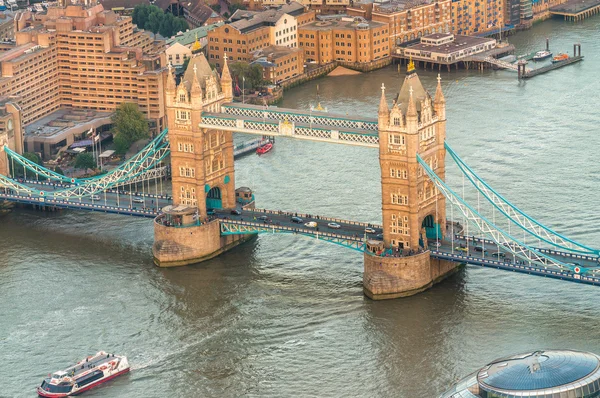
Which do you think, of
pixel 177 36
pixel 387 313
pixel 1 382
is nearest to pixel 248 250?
pixel 387 313

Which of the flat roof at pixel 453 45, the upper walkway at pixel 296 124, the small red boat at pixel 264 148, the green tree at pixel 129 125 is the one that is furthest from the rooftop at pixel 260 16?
the upper walkway at pixel 296 124

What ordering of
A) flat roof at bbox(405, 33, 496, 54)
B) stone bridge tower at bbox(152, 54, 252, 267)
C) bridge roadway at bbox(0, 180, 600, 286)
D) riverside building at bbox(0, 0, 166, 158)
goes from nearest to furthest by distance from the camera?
bridge roadway at bbox(0, 180, 600, 286)
stone bridge tower at bbox(152, 54, 252, 267)
riverside building at bbox(0, 0, 166, 158)
flat roof at bbox(405, 33, 496, 54)

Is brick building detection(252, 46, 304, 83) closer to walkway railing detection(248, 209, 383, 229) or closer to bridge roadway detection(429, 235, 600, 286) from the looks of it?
walkway railing detection(248, 209, 383, 229)

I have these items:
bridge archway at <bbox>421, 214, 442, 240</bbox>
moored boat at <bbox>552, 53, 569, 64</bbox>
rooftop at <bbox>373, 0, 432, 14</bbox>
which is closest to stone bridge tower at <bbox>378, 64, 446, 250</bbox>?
bridge archway at <bbox>421, 214, 442, 240</bbox>

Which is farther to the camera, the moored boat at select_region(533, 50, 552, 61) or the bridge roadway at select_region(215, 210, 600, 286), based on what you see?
the moored boat at select_region(533, 50, 552, 61)

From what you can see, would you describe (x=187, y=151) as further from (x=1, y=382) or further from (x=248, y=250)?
(x=1, y=382)

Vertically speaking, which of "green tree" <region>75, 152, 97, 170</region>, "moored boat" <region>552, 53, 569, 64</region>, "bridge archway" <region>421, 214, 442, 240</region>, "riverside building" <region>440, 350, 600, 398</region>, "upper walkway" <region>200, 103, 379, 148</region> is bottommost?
"moored boat" <region>552, 53, 569, 64</region>
